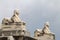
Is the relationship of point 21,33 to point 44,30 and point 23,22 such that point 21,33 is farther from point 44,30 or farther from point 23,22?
point 44,30

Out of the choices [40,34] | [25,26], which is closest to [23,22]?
[25,26]

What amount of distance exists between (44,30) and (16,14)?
4.57 m

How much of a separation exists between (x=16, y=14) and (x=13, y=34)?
2.82m

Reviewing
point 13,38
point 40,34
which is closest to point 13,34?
point 13,38

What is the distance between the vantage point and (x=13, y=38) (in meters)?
43.8

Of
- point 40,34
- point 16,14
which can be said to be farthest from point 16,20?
point 40,34

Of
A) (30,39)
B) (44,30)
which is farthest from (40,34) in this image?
(30,39)

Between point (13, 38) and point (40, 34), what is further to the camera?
point (40, 34)

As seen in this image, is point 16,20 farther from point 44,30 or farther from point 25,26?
point 44,30

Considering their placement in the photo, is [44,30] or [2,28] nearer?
[2,28]

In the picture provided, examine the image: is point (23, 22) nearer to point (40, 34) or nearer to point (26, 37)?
point (26, 37)

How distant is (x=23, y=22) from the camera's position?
4425 centimetres

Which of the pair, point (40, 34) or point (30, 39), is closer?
point (30, 39)

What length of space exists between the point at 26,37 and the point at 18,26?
140 centimetres
